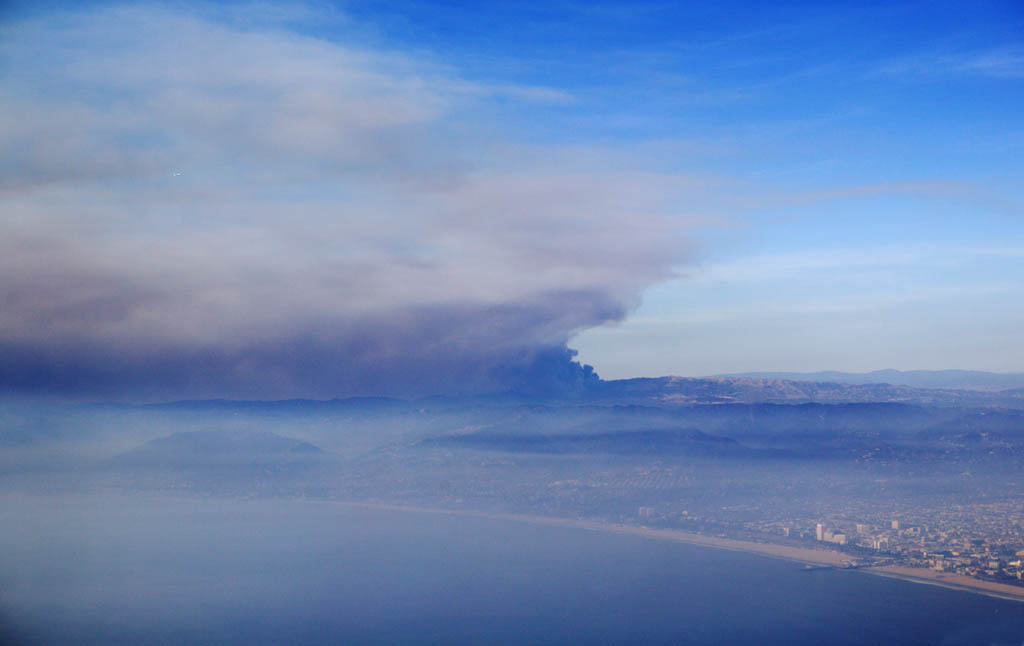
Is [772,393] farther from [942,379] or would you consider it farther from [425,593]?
[425,593]

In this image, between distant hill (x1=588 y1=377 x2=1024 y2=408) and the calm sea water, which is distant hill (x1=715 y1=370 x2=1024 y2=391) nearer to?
distant hill (x1=588 y1=377 x2=1024 y2=408)

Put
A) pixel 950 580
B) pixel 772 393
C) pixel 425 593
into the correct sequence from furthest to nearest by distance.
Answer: pixel 772 393, pixel 425 593, pixel 950 580

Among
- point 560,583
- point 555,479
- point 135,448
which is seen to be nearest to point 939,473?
point 555,479

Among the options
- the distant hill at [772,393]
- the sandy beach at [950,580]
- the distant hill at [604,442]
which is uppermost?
the distant hill at [772,393]

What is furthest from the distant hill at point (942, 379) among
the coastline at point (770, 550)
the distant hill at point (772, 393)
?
the coastline at point (770, 550)

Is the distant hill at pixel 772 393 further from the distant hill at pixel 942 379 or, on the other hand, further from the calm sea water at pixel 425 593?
the calm sea water at pixel 425 593

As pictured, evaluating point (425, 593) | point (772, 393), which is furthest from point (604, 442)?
point (425, 593)

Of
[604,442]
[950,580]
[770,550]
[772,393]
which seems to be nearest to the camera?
[950,580]
